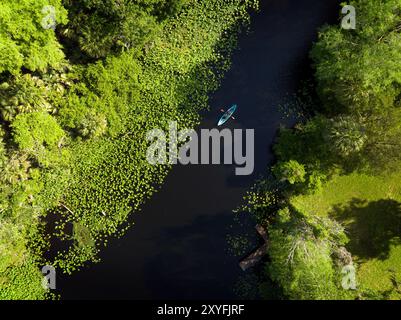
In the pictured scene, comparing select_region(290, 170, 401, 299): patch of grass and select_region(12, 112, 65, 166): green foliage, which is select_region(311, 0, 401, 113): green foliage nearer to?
select_region(290, 170, 401, 299): patch of grass

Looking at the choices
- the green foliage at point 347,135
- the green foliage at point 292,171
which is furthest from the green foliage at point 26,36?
the green foliage at point 347,135

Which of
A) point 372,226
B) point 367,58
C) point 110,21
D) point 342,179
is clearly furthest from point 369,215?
point 110,21

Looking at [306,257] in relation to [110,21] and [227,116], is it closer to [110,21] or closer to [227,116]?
[227,116]

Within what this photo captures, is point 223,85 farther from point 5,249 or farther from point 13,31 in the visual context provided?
point 5,249

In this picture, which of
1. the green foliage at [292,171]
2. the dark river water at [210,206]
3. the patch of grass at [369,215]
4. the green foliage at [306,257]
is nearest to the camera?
the green foliage at [306,257]

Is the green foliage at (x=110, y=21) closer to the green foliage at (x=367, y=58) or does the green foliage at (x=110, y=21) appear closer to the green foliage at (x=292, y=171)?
the green foliage at (x=367, y=58)

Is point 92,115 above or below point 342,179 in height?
above
